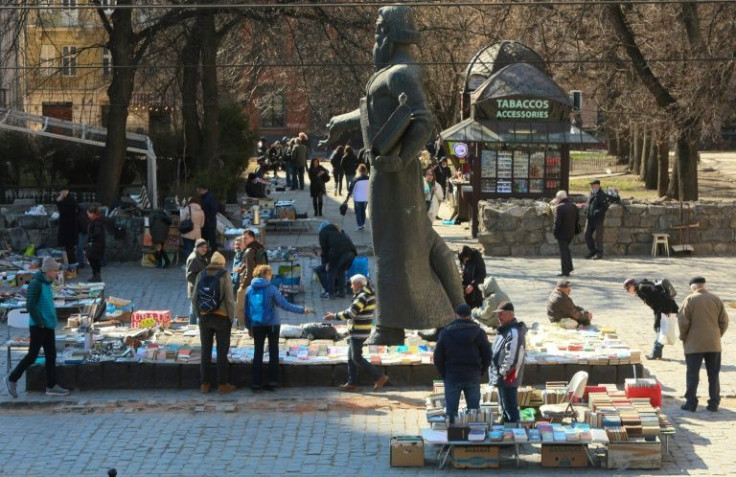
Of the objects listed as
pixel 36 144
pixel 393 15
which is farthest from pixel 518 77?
pixel 393 15

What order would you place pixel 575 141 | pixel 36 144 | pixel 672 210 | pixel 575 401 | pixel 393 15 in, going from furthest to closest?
pixel 36 144, pixel 575 141, pixel 672 210, pixel 393 15, pixel 575 401

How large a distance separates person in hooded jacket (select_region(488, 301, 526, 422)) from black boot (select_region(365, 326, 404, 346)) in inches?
131

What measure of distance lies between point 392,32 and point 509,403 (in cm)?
506

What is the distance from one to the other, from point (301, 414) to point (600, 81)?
26.7 m

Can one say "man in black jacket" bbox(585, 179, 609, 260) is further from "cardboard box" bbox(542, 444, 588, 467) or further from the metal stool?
"cardboard box" bbox(542, 444, 588, 467)

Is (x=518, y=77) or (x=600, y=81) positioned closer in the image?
(x=518, y=77)

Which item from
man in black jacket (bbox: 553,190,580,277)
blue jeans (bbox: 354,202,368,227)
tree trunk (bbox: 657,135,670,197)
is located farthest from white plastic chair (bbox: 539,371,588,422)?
tree trunk (bbox: 657,135,670,197)

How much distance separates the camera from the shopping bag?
53.6ft

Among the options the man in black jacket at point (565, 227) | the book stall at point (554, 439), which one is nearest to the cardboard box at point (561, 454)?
the book stall at point (554, 439)

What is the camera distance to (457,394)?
1267cm

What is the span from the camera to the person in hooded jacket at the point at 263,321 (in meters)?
15.0

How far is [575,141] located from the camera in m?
28.6

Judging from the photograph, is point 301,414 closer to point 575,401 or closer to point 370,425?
point 370,425

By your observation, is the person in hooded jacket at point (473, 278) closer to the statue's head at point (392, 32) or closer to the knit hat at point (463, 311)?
the statue's head at point (392, 32)
